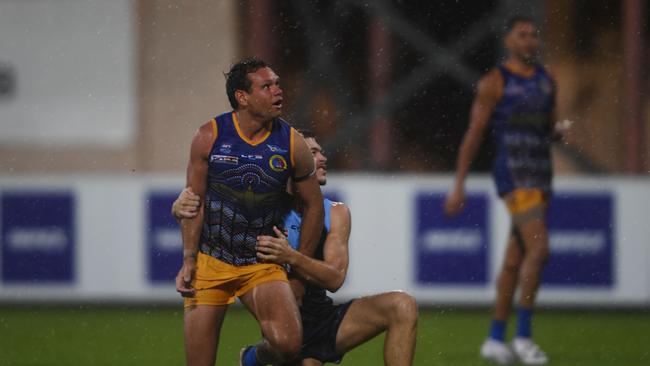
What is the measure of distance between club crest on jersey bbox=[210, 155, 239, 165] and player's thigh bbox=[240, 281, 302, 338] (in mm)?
544

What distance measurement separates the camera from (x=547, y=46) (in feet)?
49.6

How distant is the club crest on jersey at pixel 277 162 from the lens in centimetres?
614

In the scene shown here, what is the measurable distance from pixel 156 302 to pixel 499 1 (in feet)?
16.0

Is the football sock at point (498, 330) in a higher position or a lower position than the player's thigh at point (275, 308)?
lower

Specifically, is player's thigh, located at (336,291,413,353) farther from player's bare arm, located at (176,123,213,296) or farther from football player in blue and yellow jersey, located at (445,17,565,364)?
football player in blue and yellow jersey, located at (445,17,565,364)

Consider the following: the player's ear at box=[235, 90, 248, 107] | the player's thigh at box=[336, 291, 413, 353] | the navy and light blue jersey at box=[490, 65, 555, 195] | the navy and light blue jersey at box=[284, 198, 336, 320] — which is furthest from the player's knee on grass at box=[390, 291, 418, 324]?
the navy and light blue jersey at box=[490, 65, 555, 195]

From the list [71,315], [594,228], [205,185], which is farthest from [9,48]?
[205,185]

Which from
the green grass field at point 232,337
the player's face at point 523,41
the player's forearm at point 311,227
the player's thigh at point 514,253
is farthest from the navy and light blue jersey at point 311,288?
the player's face at point 523,41

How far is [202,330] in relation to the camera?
623 cm

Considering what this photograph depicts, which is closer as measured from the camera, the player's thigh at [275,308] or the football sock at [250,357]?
the player's thigh at [275,308]

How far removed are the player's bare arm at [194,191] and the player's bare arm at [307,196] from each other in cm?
38

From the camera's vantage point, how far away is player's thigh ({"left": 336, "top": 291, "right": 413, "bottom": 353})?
20.4 feet

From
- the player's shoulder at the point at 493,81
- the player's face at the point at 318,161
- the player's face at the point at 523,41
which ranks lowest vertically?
→ the player's face at the point at 318,161

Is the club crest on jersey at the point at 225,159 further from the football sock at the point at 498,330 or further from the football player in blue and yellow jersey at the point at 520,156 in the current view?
the football sock at the point at 498,330
